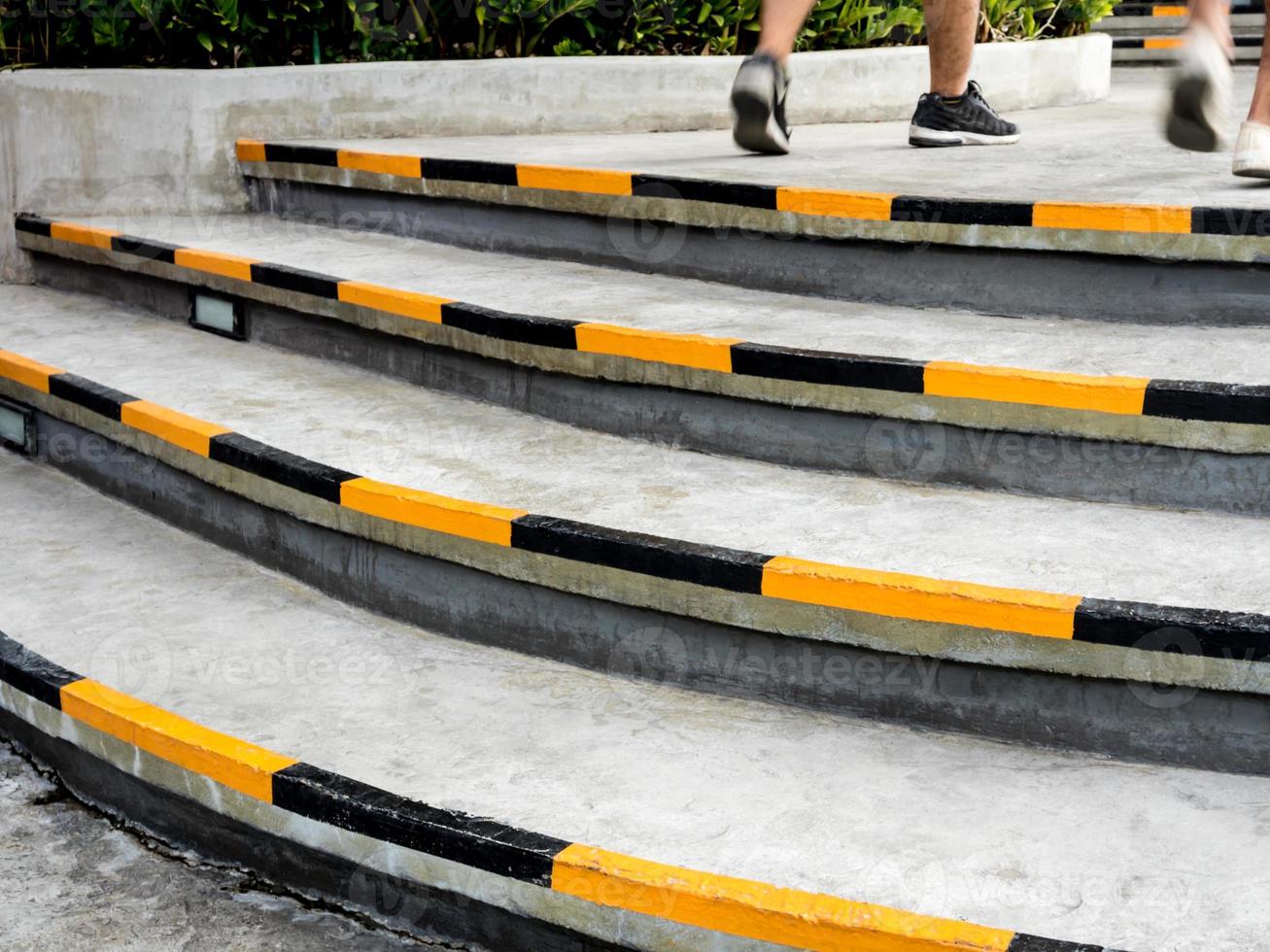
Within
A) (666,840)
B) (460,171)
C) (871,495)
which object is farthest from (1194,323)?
(460,171)

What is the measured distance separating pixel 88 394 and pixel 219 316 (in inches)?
26.1

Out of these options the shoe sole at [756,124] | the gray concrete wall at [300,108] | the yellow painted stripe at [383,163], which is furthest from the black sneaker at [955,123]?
the yellow painted stripe at [383,163]

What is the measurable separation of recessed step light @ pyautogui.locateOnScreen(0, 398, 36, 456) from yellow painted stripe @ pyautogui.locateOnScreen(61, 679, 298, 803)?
1.53 meters

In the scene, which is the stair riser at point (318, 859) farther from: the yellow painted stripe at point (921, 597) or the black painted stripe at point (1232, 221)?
the black painted stripe at point (1232, 221)

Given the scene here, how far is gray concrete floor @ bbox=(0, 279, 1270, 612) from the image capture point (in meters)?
2.39

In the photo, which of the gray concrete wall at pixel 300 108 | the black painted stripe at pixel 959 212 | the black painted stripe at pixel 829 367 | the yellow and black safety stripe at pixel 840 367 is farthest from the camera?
the gray concrete wall at pixel 300 108

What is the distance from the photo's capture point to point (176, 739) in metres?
2.40

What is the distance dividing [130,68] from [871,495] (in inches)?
135

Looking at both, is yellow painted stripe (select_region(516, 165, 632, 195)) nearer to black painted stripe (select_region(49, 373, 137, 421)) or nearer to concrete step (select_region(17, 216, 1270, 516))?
concrete step (select_region(17, 216, 1270, 516))

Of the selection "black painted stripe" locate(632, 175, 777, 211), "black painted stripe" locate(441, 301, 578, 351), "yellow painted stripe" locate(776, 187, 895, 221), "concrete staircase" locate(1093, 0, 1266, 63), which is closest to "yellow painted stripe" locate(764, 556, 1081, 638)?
"black painted stripe" locate(441, 301, 578, 351)

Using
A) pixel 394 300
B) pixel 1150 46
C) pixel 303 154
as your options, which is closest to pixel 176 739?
pixel 394 300

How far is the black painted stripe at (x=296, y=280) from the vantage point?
→ 3.75m

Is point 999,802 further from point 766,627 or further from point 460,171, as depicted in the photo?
point 460,171

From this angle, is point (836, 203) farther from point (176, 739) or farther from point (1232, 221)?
point (176, 739)
